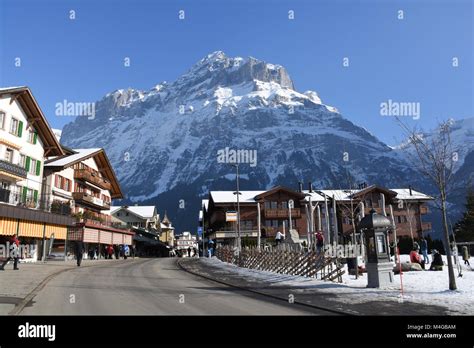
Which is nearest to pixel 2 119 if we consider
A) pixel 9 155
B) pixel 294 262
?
pixel 9 155

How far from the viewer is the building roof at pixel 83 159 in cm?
4222

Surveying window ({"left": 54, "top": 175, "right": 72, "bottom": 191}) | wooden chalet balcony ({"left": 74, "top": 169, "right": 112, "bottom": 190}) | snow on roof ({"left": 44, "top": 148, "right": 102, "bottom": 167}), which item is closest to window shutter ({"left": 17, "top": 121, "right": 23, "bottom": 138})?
snow on roof ({"left": 44, "top": 148, "right": 102, "bottom": 167})

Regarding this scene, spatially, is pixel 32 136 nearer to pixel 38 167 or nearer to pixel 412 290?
pixel 38 167

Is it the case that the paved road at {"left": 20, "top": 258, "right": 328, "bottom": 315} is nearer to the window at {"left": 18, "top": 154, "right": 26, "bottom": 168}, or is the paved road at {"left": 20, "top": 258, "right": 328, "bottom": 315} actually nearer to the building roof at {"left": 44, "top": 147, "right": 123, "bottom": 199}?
the window at {"left": 18, "top": 154, "right": 26, "bottom": 168}

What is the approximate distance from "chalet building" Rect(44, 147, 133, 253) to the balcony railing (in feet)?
15.0

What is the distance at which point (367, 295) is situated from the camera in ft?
43.8

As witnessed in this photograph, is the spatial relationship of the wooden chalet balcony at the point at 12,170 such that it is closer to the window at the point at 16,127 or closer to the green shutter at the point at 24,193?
the green shutter at the point at 24,193

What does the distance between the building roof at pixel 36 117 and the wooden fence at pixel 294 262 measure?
2250cm

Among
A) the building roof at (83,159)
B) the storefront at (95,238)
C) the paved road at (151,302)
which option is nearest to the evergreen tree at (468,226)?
the storefront at (95,238)

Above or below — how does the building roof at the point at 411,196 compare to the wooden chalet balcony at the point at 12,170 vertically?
above

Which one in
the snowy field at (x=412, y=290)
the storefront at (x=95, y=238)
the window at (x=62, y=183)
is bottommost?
the snowy field at (x=412, y=290)
